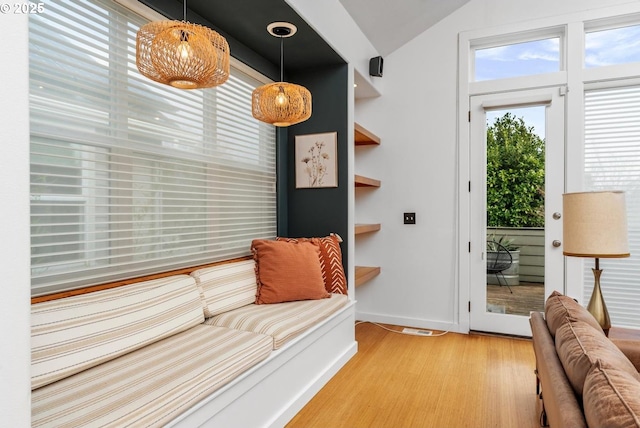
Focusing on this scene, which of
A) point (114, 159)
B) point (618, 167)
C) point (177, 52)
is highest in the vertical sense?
point (177, 52)

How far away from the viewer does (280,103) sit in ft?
7.73

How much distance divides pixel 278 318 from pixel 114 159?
1205 millimetres

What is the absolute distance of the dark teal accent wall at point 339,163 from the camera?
3229 mm

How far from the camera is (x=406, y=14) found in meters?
3.43

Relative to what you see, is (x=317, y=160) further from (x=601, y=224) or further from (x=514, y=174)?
(x=601, y=224)

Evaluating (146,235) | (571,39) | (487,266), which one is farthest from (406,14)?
(146,235)

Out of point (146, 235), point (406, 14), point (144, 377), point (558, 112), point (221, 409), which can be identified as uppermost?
point (406, 14)

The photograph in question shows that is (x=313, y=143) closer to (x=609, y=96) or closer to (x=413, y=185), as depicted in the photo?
(x=413, y=185)

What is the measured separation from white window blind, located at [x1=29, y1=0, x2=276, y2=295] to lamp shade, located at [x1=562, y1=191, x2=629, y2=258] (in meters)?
2.13

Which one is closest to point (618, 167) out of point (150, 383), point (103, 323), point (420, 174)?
point (420, 174)

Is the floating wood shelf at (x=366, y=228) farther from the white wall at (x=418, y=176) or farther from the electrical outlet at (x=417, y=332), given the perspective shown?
the electrical outlet at (x=417, y=332)

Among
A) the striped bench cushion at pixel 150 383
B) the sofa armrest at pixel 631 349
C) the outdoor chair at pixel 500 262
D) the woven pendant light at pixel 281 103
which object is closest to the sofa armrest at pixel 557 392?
the sofa armrest at pixel 631 349
